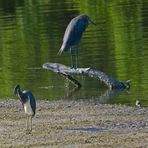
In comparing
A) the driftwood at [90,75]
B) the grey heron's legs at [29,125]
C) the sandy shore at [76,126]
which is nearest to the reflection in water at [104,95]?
the driftwood at [90,75]

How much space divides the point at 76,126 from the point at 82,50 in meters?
13.4

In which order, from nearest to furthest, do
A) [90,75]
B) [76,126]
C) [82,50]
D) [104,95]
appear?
[76,126] → [104,95] → [90,75] → [82,50]

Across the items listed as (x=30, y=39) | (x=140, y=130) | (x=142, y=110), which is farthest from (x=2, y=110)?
(x=30, y=39)

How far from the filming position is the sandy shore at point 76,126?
511 inches

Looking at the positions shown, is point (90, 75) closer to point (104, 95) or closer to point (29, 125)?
point (104, 95)

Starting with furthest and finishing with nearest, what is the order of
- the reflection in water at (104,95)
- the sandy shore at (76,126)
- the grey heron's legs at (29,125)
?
the reflection in water at (104,95)
the grey heron's legs at (29,125)
the sandy shore at (76,126)

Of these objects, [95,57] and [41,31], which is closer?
[95,57]

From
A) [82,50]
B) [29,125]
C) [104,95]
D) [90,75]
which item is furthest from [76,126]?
[82,50]

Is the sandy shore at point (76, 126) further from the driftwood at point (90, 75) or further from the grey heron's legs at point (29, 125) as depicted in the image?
the driftwood at point (90, 75)

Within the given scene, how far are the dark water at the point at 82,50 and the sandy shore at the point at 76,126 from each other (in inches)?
78.8

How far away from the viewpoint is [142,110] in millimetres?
16641

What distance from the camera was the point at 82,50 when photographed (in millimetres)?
27922

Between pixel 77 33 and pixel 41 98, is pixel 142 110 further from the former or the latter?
pixel 77 33

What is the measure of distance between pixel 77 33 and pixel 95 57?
3951 mm
